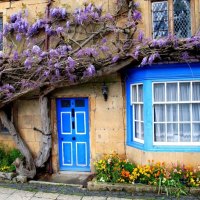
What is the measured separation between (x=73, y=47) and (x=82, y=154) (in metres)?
3.47

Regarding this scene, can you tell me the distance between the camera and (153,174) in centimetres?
723

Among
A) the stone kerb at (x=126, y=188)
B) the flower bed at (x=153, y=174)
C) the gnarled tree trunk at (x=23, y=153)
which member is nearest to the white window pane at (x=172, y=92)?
the flower bed at (x=153, y=174)

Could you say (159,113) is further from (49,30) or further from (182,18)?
(49,30)

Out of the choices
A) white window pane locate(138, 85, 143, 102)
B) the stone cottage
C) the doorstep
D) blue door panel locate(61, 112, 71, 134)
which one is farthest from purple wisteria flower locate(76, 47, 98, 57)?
the doorstep

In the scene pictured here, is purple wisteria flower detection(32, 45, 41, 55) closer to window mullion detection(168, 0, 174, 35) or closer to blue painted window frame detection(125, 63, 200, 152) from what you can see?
blue painted window frame detection(125, 63, 200, 152)

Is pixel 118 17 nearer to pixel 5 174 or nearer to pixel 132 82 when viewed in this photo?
pixel 132 82

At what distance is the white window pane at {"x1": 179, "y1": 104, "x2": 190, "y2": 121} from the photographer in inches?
297

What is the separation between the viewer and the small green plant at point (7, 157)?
8.50 m

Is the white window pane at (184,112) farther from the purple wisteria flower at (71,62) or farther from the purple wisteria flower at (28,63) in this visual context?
the purple wisteria flower at (28,63)

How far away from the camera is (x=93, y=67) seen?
302 inches

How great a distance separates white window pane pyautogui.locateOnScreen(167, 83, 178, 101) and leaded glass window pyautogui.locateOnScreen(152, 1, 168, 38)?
1543 millimetres

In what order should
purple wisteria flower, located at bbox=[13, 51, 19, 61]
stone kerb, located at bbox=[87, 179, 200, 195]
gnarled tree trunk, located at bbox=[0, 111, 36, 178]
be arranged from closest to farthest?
stone kerb, located at bbox=[87, 179, 200, 195] → gnarled tree trunk, located at bbox=[0, 111, 36, 178] → purple wisteria flower, located at bbox=[13, 51, 19, 61]

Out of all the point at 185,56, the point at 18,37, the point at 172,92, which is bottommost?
the point at 172,92

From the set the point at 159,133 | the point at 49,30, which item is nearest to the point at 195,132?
the point at 159,133
